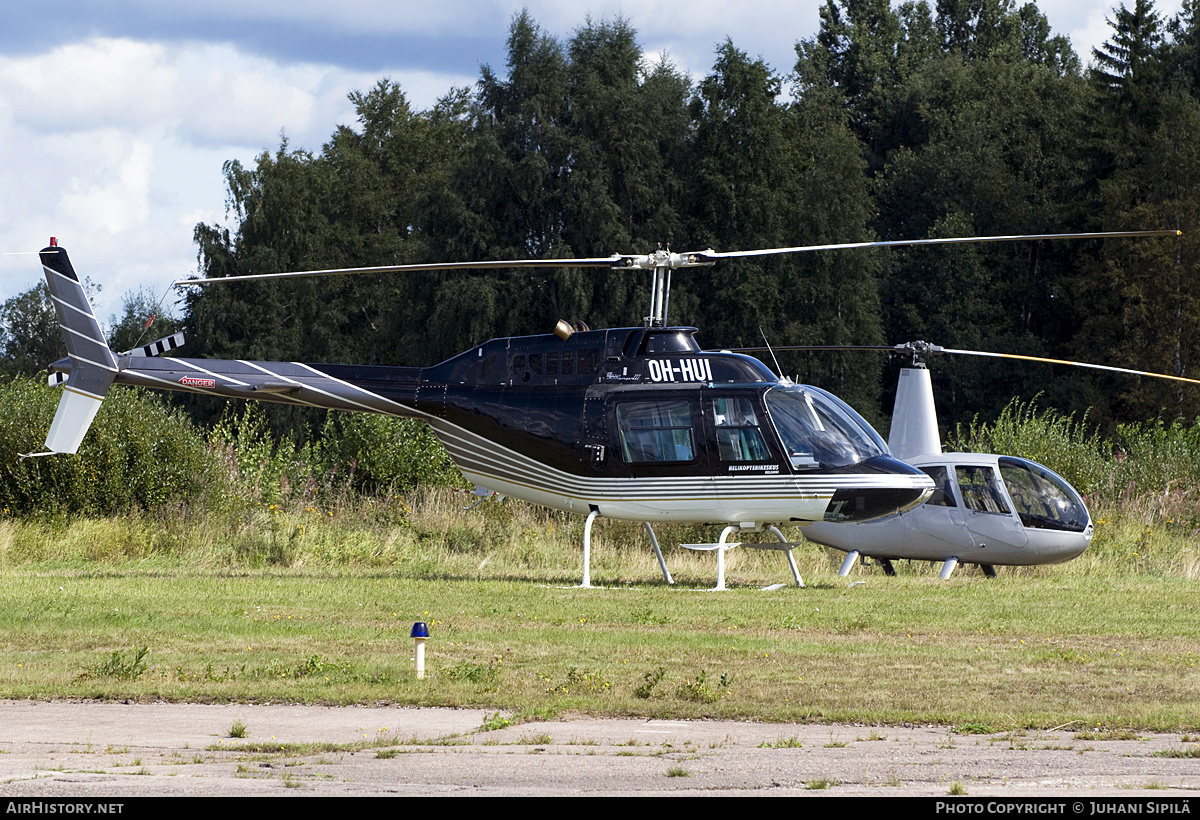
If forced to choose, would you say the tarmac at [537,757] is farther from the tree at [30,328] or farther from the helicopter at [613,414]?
the tree at [30,328]

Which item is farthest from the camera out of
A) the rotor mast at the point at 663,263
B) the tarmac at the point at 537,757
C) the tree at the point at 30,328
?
the tree at the point at 30,328

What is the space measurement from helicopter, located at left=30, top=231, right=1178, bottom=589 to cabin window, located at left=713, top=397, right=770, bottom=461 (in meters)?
0.02

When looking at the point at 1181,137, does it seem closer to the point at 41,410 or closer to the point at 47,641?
the point at 41,410

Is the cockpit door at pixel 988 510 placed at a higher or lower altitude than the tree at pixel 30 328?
lower

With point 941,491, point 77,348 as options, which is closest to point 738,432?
point 941,491

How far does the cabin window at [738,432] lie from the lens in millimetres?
17734

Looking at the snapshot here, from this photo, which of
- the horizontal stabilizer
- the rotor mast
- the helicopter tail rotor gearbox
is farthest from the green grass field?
the rotor mast

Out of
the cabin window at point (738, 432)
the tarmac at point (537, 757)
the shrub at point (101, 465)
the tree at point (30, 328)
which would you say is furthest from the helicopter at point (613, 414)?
the tree at point (30, 328)

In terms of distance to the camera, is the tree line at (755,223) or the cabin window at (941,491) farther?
the tree line at (755,223)

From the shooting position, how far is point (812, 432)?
17797mm

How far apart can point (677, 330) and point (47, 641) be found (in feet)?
28.9

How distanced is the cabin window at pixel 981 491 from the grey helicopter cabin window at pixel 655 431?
4974 mm

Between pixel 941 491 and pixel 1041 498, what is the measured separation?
1.44 metres

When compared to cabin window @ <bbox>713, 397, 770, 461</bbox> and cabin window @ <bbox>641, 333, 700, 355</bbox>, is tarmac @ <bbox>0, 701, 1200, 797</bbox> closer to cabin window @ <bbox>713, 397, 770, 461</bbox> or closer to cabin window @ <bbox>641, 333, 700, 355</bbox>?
cabin window @ <bbox>713, 397, 770, 461</bbox>
